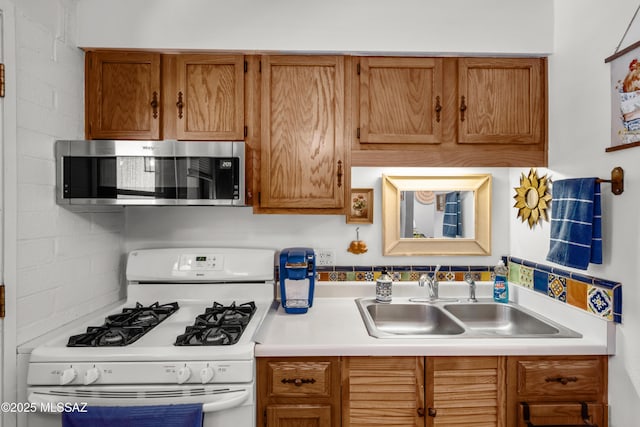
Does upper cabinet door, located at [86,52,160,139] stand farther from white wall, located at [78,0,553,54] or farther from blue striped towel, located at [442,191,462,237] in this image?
blue striped towel, located at [442,191,462,237]

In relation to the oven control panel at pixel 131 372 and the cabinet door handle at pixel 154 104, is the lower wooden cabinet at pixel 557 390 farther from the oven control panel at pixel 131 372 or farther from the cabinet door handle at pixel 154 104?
the cabinet door handle at pixel 154 104

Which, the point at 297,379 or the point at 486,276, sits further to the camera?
the point at 486,276

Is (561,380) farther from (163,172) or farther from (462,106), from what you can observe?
(163,172)

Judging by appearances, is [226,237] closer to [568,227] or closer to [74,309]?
[74,309]

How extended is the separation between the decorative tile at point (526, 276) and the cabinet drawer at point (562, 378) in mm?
526

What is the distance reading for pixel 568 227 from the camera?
1612 millimetres

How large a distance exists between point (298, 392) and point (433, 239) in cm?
117

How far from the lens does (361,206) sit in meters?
2.21

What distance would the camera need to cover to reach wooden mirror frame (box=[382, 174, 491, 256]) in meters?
2.19

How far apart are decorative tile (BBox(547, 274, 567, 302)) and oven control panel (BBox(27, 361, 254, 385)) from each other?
5.12 ft

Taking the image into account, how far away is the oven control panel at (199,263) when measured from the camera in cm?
206

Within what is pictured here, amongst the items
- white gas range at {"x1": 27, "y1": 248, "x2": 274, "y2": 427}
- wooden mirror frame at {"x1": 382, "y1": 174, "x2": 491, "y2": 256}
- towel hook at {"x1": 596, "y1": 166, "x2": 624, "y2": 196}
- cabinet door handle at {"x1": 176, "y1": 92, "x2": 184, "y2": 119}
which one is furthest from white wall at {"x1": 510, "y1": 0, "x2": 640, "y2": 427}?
cabinet door handle at {"x1": 176, "y1": 92, "x2": 184, "y2": 119}

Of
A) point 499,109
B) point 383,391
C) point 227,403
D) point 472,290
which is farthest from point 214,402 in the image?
point 499,109

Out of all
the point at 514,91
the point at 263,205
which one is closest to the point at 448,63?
the point at 514,91
